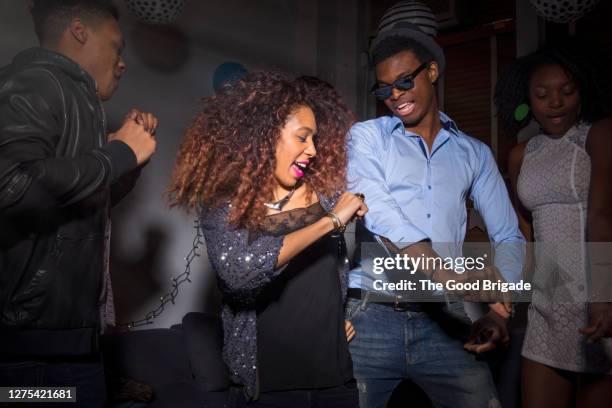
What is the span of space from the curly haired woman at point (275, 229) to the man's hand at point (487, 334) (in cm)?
30

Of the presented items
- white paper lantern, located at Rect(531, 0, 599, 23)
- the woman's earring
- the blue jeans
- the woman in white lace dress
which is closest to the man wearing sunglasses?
the blue jeans

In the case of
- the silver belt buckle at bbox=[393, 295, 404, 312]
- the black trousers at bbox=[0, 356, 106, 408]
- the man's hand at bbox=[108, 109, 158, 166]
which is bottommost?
the black trousers at bbox=[0, 356, 106, 408]

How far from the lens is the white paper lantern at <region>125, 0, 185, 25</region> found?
1453 mm

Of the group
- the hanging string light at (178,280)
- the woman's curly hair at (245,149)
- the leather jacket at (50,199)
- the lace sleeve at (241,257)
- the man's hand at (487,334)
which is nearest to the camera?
the leather jacket at (50,199)

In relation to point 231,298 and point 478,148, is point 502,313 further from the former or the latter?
point 231,298

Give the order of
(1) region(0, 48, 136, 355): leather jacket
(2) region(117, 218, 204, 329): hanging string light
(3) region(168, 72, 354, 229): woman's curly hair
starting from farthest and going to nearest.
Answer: (2) region(117, 218, 204, 329): hanging string light < (3) region(168, 72, 354, 229): woman's curly hair < (1) region(0, 48, 136, 355): leather jacket

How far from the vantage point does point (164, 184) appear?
156cm

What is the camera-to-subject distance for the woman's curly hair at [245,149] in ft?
3.70

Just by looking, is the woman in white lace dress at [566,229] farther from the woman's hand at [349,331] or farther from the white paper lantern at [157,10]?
the white paper lantern at [157,10]

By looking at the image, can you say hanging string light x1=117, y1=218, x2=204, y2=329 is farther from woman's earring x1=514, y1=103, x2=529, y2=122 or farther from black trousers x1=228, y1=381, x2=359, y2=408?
woman's earring x1=514, y1=103, x2=529, y2=122

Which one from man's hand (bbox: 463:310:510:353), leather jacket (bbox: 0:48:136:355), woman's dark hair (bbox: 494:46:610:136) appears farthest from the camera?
woman's dark hair (bbox: 494:46:610:136)

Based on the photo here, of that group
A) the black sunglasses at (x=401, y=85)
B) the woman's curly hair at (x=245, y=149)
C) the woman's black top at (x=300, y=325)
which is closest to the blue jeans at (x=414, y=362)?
the woman's black top at (x=300, y=325)

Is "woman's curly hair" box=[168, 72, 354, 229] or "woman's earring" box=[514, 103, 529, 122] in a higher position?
"woman's earring" box=[514, 103, 529, 122]

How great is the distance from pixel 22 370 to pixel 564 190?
4.10 ft
